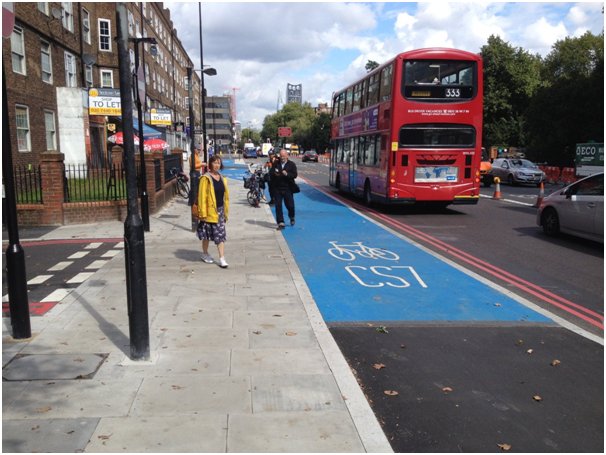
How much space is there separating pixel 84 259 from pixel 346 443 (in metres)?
7.33

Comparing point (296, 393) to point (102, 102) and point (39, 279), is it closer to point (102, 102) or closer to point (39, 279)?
point (39, 279)

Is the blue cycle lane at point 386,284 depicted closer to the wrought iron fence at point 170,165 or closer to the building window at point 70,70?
the wrought iron fence at point 170,165

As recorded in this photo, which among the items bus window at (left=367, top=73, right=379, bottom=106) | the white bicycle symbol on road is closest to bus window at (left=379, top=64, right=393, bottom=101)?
bus window at (left=367, top=73, right=379, bottom=106)

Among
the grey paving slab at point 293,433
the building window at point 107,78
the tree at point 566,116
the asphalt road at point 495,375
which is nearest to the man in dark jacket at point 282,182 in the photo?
the asphalt road at point 495,375

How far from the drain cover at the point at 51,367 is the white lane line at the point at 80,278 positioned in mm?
3168

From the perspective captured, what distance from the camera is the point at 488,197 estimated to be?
21.9m

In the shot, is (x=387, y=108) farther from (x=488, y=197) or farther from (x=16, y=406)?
(x=16, y=406)

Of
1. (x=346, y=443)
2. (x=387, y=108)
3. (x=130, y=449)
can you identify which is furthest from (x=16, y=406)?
(x=387, y=108)

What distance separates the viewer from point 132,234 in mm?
4508

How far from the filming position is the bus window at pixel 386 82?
14954 millimetres

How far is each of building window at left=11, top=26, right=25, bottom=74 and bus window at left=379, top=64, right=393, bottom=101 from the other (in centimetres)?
1421

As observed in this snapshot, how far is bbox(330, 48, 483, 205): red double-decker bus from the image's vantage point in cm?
1458

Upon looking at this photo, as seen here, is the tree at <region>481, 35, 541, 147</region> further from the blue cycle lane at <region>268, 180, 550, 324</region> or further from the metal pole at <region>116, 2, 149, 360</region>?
the metal pole at <region>116, 2, 149, 360</region>

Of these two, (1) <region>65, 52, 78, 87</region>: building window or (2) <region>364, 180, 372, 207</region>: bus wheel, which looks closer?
(2) <region>364, 180, 372, 207</region>: bus wheel
